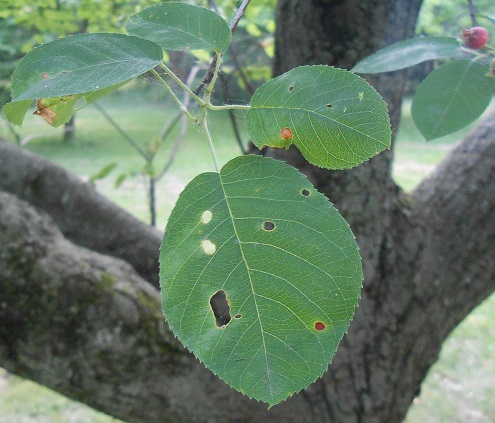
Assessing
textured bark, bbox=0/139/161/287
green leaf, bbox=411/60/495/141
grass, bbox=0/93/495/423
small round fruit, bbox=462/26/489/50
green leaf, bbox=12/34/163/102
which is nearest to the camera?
green leaf, bbox=12/34/163/102

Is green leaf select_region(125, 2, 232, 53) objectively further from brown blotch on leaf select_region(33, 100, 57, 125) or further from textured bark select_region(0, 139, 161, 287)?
textured bark select_region(0, 139, 161, 287)

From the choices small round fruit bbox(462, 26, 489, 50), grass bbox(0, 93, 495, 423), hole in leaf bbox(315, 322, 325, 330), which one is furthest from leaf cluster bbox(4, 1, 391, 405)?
small round fruit bbox(462, 26, 489, 50)

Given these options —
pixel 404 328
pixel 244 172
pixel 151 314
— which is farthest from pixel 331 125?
pixel 404 328

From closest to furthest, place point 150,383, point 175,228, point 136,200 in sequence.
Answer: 1. point 175,228
2. point 150,383
3. point 136,200

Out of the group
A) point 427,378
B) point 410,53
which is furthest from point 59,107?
point 427,378

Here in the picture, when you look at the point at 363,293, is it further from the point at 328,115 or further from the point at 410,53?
the point at 328,115

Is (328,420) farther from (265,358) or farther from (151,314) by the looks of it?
(265,358)

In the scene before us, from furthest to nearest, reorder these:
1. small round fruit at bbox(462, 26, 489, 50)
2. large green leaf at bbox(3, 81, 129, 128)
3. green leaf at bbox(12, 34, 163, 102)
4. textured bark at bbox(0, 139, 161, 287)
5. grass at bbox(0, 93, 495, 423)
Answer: grass at bbox(0, 93, 495, 423)
textured bark at bbox(0, 139, 161, 287)
small round fruit at bbox(462, 26, 489, 50)
large green leaf at bbox(3, 81, 129, 128)
green leaf at bbox(12, 34, 163, 102)
